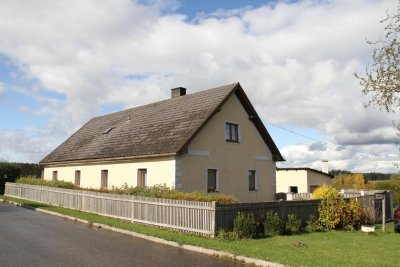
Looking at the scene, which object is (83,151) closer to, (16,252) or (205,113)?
(205,113)

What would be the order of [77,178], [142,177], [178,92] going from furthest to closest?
[77,178]
[178,92]
[142,177]

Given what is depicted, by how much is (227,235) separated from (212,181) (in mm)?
9449

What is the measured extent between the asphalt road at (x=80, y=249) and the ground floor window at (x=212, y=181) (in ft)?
27.1

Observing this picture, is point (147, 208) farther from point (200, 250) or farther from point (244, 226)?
point (200, 250)

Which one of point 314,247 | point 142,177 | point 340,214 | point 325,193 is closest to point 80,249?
point 314,247

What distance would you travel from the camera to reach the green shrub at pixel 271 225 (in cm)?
1473

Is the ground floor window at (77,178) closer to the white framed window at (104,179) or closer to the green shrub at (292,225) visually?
the white framed window at (104,179)

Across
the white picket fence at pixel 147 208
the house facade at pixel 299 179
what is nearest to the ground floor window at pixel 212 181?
the white picket fence at pixel 147 208

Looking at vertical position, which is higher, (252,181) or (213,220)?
(252,181)

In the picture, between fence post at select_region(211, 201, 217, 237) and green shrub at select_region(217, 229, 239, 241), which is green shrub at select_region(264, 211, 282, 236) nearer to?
green shrub at select_region(217, 229, 239, 241)

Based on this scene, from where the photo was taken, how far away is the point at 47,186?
2694 centimetres

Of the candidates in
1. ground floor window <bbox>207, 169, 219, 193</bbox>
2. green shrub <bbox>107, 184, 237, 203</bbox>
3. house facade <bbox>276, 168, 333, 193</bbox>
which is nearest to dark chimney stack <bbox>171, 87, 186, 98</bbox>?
ground floor window <bbox>207, 169, 219, 193</bbox>

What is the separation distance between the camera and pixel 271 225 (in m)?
14.7

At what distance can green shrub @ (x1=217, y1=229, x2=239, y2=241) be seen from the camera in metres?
13.5
